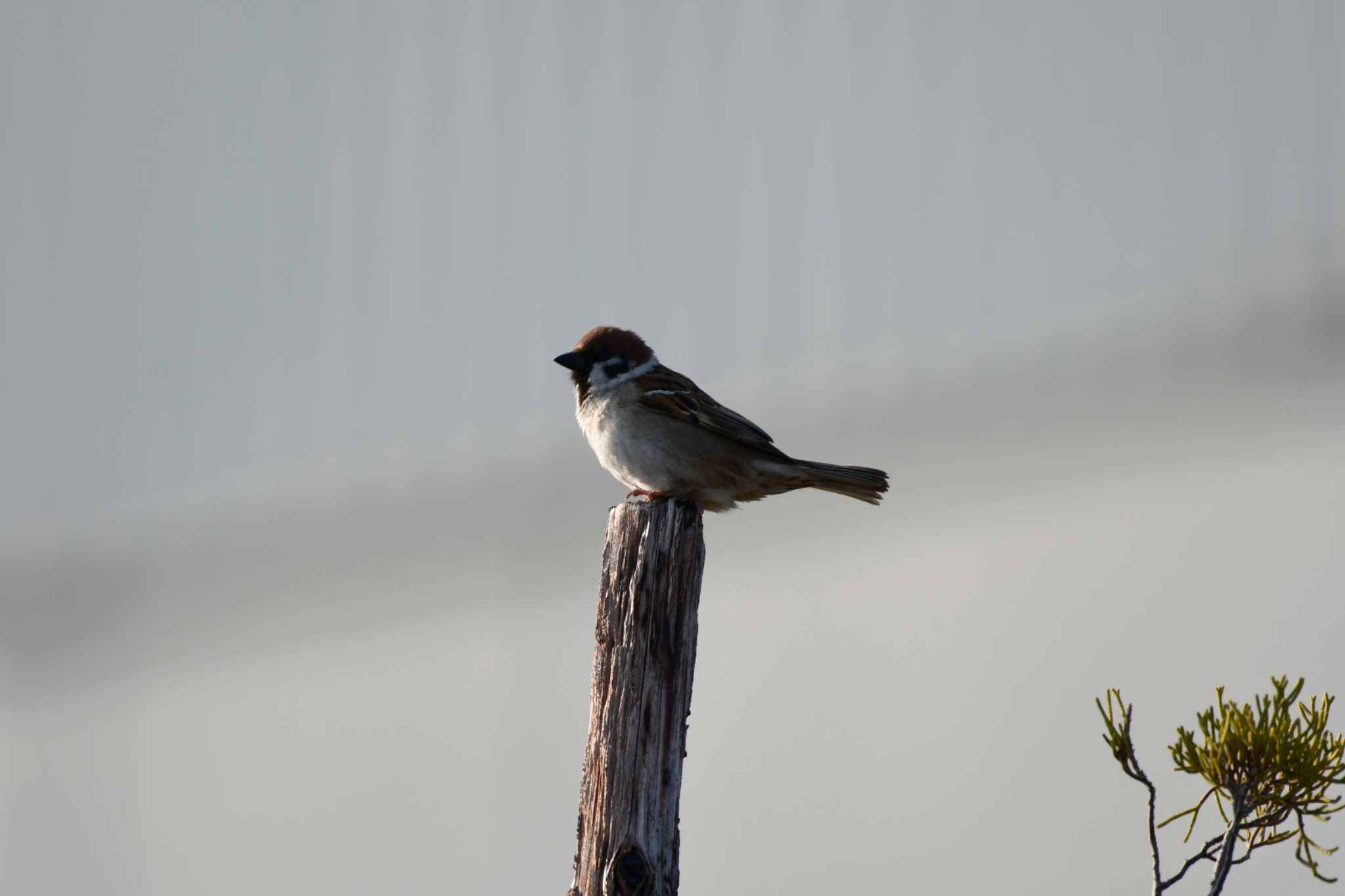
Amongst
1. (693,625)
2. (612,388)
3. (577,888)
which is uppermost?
(612,388)

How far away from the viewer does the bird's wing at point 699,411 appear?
4789 mm

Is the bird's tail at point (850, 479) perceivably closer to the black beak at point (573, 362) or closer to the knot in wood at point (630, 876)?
the black beak at point (573, 362)

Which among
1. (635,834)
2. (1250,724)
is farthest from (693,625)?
(1250,724)

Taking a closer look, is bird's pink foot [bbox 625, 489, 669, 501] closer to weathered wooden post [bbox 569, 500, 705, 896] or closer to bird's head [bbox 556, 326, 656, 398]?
bird's head [bbox 556, 326, 656, 398]

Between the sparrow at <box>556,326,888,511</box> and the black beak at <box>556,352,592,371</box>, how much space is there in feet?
0.69

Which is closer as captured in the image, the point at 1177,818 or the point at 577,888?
the point at 1177,818

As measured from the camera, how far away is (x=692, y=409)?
15.8 feet

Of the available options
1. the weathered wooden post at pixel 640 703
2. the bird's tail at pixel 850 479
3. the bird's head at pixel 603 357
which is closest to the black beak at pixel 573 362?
the bird's head at pixel 603 357

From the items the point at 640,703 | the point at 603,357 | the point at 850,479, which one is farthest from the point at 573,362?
the point at 640,703

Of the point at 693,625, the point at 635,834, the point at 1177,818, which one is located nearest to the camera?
the point at 1177,818

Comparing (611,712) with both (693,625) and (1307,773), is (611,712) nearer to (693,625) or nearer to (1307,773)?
(693,625)

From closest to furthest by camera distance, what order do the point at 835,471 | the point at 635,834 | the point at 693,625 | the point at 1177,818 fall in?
1. the point at 1177,818
2. the point at 635,834
3. the point at 693,625
4. the point at 835,471

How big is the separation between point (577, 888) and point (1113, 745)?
112 centimetres

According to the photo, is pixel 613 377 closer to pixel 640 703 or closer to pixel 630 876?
pixel 640 703
